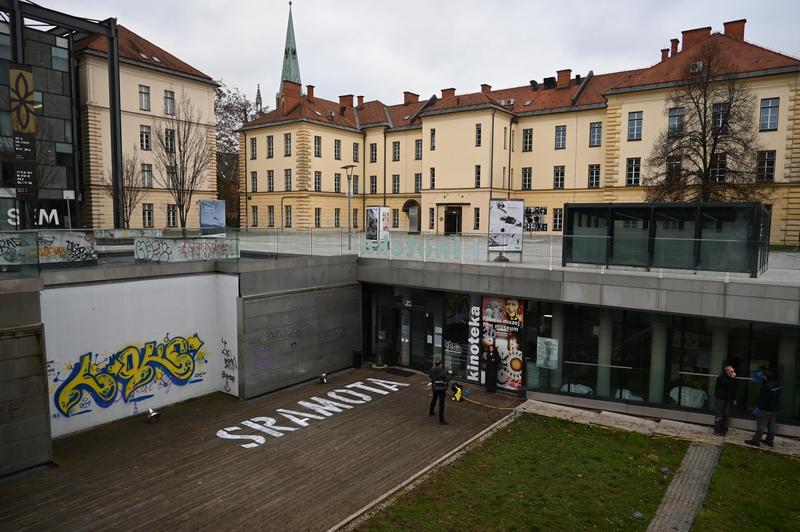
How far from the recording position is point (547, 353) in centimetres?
1695

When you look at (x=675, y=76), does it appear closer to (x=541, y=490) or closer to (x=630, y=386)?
(x=630, y=386)

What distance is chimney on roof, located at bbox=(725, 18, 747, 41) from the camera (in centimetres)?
3581

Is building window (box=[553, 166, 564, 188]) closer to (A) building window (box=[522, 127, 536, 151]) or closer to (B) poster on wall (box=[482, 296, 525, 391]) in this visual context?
(A) building window (box=[522, 127, 536, 151])

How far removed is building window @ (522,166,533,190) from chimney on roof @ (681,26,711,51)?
14175mm

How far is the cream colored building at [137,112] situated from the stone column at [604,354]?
32973 mm

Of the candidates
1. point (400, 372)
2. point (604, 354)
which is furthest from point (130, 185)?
point (604, 354)

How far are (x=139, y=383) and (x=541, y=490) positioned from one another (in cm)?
1114

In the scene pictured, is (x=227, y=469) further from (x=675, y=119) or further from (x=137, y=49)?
(x=137, y=49)

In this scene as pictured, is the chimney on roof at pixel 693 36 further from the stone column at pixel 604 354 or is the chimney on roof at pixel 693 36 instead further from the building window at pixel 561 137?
the stone column at pixel 604 354

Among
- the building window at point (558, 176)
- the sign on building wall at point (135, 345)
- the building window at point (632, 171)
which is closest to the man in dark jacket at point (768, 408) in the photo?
the sign on building wall at point (135, 345)

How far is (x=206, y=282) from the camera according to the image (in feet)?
54.5

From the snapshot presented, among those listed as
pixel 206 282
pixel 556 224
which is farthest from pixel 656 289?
pixel 556 224

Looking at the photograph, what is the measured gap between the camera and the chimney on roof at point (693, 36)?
1461 inches

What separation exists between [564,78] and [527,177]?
358 inches
